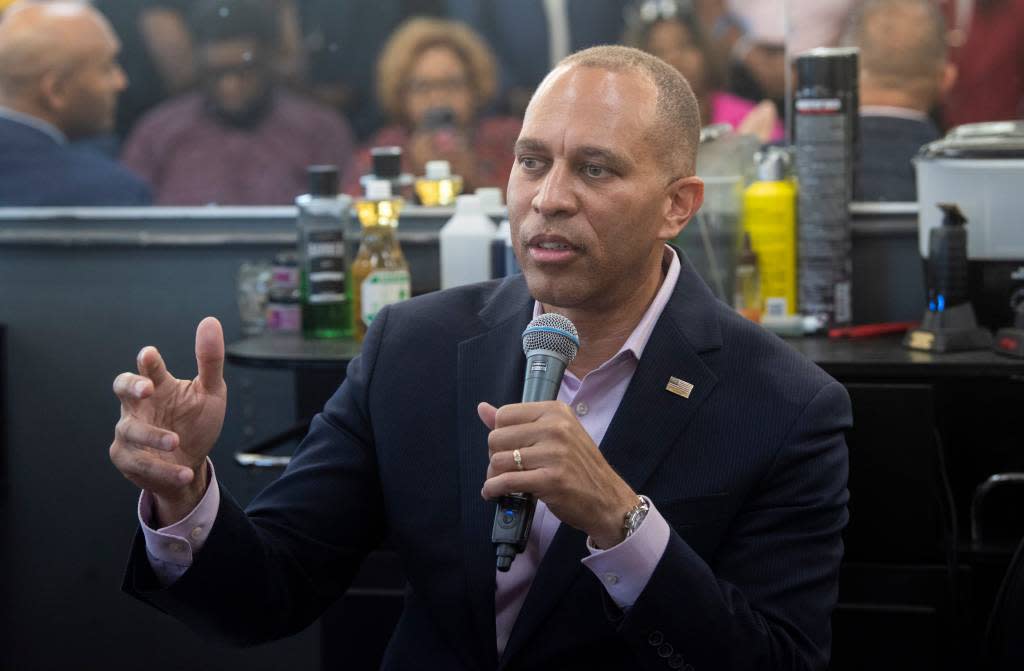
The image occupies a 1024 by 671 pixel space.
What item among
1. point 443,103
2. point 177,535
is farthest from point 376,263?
point 177,535

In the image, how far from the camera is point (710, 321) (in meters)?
1.53

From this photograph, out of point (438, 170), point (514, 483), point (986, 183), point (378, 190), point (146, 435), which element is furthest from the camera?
point (438, 170)

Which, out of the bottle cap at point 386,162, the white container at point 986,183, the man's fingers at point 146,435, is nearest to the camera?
the man's fingers at point 146,435

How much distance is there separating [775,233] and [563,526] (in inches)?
40.1

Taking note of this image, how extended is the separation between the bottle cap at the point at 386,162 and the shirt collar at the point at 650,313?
987 millimetres

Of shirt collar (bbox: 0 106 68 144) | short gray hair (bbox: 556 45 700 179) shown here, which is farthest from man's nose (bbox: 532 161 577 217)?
shirt collar (bbox: 0 106 68 144)

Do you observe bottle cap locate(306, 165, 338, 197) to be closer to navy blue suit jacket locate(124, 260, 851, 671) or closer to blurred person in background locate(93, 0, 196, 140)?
blurred person in background locate(93, 0, 196, 140)

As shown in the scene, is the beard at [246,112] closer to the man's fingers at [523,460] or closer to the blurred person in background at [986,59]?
the blurred person in background at [986,59]

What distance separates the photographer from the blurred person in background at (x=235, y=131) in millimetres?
2771

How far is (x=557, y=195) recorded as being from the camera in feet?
4.65

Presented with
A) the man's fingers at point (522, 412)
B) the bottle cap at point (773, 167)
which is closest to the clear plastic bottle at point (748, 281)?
the bottle cap at point (773, 167)

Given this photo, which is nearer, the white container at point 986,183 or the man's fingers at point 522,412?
the man's fingers at point 522,412

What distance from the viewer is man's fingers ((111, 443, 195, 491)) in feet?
4.10

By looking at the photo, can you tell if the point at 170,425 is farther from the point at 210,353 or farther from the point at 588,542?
the point at 588,542
